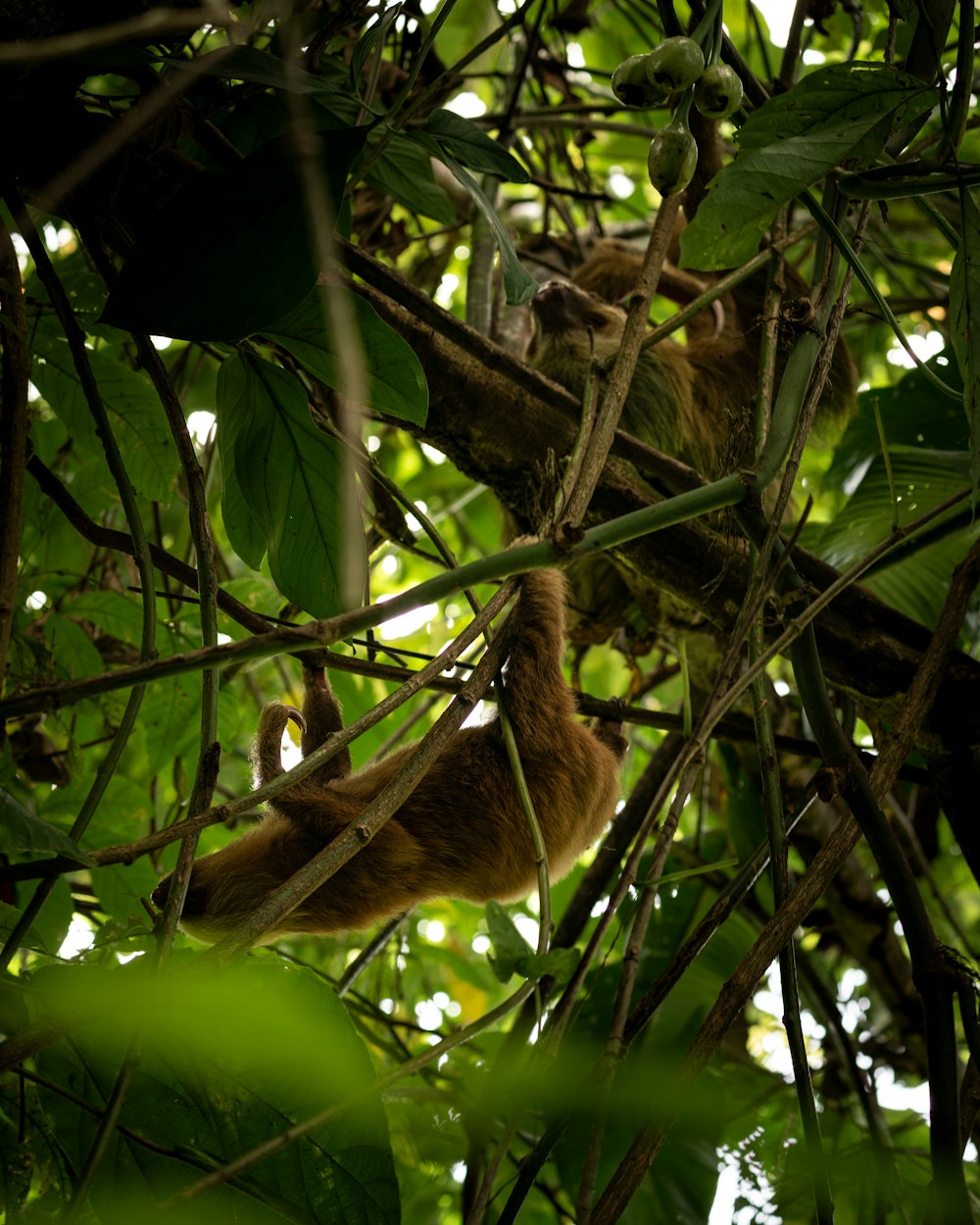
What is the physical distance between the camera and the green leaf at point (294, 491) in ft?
6.02

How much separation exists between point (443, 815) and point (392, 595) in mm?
731

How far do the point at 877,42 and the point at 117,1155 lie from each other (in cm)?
323

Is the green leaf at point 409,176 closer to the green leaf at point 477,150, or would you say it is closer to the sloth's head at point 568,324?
the green leaf at point 477,150

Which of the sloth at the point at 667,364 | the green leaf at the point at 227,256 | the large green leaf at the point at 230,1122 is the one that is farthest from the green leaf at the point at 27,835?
the sloth at the point at 667,364

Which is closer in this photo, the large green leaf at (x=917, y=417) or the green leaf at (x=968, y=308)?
the green leaf at (x=968, y=308)

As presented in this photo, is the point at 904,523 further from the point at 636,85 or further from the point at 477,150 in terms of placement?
the point at 636,85

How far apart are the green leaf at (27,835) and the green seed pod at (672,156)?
1.09m

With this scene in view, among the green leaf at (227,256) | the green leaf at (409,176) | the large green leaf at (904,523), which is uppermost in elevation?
the green leaf at (409,176)

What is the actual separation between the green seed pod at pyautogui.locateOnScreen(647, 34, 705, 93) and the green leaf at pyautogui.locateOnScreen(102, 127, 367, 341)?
1.44 ft

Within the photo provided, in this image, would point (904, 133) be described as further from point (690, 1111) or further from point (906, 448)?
point (690, 1111)

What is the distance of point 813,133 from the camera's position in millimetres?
1457

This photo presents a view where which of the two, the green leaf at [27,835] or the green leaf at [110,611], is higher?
the green leaf at [110,611]

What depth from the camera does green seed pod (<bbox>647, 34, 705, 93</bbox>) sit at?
50.6 inches

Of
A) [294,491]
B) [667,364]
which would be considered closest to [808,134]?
[294,491]
